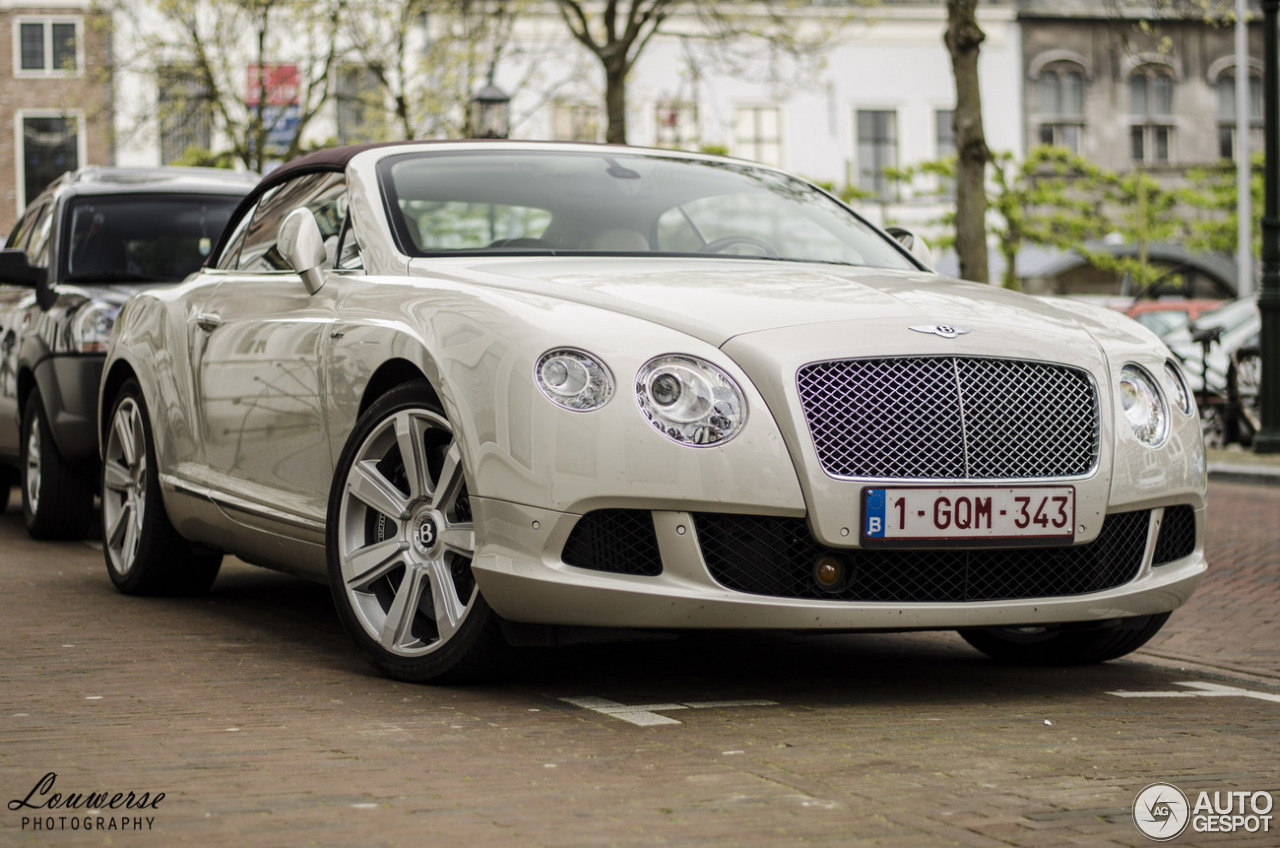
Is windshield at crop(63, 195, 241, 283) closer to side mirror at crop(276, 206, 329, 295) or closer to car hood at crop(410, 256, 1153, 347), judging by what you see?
Answer: side mirror at crop(276, 206, 329, 295)

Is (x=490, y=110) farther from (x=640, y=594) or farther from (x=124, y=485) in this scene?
(x=640, y=594)

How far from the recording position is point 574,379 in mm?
4418

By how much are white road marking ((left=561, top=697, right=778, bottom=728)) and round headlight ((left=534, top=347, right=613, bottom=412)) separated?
0.76 metres

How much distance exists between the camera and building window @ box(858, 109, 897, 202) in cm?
4600

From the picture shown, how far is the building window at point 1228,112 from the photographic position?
1897 inches

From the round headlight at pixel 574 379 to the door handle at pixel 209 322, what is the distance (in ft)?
7.07

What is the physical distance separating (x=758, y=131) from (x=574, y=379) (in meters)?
41.6

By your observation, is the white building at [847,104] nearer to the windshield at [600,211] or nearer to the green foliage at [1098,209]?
the green foliage at [1098,209]

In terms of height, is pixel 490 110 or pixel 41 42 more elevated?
pixel 41 42

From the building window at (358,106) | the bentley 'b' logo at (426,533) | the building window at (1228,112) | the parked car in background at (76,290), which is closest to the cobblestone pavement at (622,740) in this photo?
the bentley 'b' logo at (426,533)


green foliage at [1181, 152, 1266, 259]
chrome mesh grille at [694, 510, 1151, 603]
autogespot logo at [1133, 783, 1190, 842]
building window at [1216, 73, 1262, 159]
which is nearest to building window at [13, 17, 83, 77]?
green foliage at [1181, 152, 1266, 259]

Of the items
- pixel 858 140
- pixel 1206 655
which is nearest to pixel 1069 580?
pixel 1206 655

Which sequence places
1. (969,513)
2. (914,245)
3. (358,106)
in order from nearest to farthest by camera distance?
(969,513) < (914,245) < (358,106)

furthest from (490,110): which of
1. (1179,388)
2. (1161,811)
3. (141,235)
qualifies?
(1161,811)
